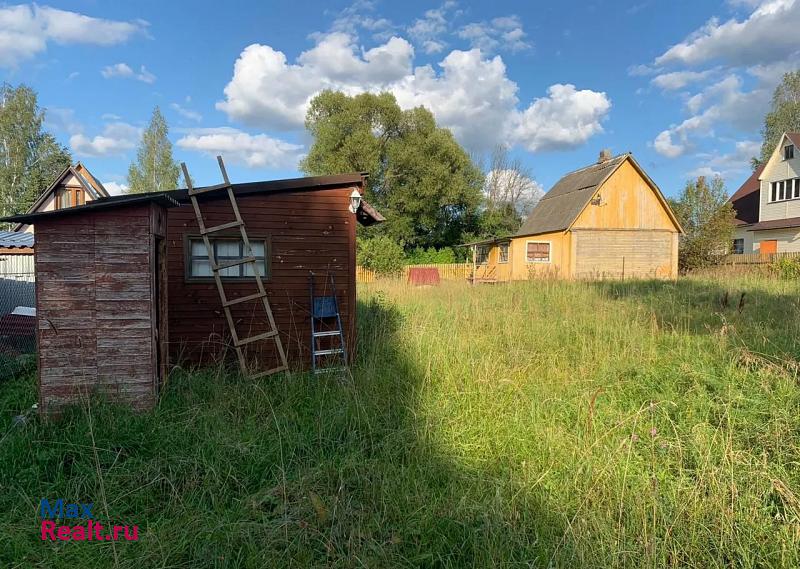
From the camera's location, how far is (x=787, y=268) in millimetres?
14891

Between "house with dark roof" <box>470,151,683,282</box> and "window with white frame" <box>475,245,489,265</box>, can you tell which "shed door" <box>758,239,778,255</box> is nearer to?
"house with dark roof" <box>470,151,683,282</box>

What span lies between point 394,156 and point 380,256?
11.1 m

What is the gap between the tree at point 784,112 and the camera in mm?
33625

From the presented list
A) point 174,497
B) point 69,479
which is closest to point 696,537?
point 174,497

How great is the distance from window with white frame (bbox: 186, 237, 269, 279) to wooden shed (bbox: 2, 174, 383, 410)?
0.02 m

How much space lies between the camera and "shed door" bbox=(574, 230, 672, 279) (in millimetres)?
22203

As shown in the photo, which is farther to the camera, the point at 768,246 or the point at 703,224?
the point at 768,246

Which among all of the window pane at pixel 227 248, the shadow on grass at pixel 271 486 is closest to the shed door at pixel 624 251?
the window pane at pixel 227 248

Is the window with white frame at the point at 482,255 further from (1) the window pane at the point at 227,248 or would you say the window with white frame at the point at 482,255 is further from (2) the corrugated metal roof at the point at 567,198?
(1) the window pane at the point at 227,248

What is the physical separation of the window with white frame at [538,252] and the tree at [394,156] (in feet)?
38.8

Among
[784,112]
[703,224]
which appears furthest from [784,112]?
[703,224]

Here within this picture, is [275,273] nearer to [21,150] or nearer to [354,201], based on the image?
[354,201]

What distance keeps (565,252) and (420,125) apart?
18040mm

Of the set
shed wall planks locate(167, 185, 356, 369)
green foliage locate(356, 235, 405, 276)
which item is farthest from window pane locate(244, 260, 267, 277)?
green foliage locate(356, 235, 405, 276)
